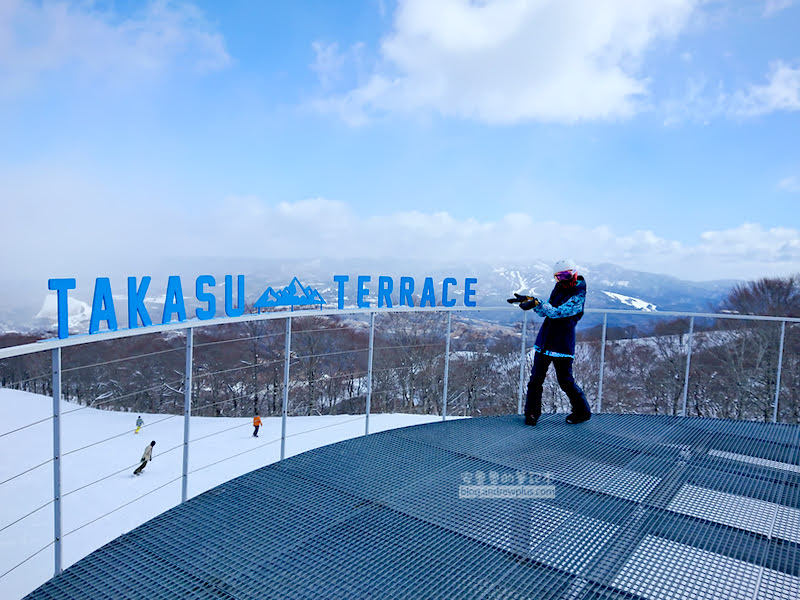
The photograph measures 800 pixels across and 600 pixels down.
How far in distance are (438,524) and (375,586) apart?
0.40 metres

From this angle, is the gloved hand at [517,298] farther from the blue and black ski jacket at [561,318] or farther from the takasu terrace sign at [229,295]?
the takasu terrace sign at [229,295]

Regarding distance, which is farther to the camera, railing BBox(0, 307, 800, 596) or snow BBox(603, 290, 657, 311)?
snow BBox(603, 290, 657, 311)

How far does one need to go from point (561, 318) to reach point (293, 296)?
1809mm

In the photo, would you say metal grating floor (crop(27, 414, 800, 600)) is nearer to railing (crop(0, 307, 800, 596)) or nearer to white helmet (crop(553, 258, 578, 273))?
railing (crop(0, 307, 800, 596))

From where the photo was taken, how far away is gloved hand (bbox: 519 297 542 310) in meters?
2.83

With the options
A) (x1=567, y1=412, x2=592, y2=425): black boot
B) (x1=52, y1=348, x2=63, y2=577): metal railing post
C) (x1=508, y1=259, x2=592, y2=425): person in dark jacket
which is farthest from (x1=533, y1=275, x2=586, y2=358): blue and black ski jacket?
(x1=52, y1=348, x2=63, y2=577): metal railing post

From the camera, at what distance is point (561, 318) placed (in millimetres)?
2930

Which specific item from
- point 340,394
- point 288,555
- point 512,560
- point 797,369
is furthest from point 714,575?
point 797,369

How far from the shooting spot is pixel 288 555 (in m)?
1.48

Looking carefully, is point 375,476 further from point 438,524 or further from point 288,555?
point 288,555

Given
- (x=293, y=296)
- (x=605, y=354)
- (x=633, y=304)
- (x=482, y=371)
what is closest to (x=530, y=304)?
(x=605, y=354)

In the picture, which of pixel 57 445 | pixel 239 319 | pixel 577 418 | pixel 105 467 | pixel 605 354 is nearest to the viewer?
pixel 57 445

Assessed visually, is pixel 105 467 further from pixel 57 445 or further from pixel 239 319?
pixel 57 445

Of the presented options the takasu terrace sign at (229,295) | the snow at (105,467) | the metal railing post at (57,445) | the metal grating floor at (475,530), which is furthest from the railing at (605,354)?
the snow at (105,467)
